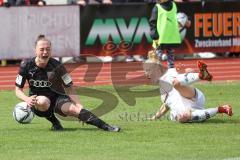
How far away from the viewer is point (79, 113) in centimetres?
1167

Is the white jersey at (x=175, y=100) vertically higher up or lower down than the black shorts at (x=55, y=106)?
lower down

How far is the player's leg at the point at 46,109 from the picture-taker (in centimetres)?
1164

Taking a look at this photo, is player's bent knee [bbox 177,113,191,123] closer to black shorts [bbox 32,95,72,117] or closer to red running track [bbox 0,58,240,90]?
black shorts [bbox 32,95,72,117]

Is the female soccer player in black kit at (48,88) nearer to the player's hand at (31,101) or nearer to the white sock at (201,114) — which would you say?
the player's hand at (31,101)

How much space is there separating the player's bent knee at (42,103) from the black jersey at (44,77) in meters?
0.18

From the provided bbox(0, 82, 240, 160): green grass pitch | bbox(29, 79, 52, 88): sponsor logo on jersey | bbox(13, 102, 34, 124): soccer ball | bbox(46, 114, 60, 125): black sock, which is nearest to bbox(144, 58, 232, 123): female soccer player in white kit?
bbox(0, 82, 240, 160): green grass pitch

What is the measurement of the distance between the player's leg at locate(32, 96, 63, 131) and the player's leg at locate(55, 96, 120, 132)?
11 cm

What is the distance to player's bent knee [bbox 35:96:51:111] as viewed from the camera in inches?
457

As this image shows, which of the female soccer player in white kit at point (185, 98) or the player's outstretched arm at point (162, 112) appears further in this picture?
the player's outstretched arm at point (162, 112)

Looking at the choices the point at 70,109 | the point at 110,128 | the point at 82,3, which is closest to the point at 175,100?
the point at 110,128

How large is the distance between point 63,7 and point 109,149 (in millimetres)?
14153

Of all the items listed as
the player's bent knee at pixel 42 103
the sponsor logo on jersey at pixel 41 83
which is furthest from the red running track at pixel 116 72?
the player's bent knee at pixel 42 103

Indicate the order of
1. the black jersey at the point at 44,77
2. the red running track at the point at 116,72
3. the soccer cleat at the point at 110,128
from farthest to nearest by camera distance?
the red running track at the point at 116,72 → the black jersey at the point at 44,77 → the soccer cleat at the point at 110,128

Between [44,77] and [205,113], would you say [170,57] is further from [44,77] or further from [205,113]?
[44,77]
